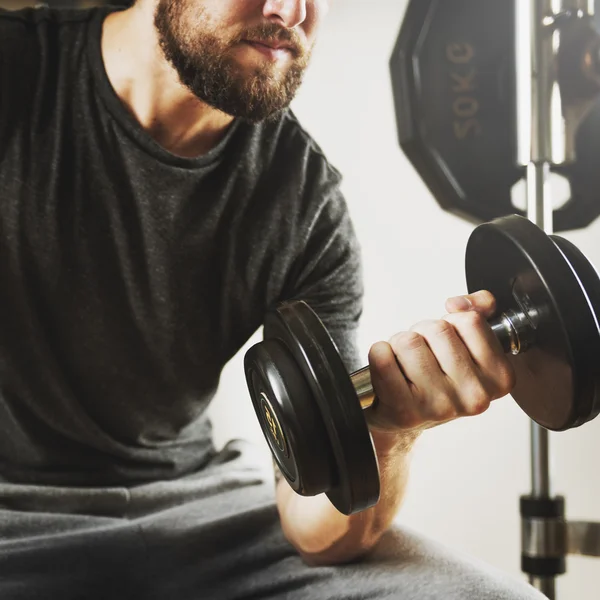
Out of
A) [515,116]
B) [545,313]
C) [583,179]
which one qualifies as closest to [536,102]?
[515,116]

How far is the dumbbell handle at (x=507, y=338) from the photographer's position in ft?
2.74

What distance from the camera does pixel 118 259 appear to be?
3.79 feet

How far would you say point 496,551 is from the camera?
1779 mm

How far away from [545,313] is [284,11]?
1.99 ft

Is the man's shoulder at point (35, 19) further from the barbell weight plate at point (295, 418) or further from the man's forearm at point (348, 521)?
the man's forearm at point (348, 521)

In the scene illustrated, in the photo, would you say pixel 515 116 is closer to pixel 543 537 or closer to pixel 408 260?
pixel 408 260

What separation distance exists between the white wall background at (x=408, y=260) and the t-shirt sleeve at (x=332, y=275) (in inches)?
19.4

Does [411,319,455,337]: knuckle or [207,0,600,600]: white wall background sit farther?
[207,0,600,600]: white wall background

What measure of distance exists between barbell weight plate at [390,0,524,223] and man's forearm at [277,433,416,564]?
46 cm

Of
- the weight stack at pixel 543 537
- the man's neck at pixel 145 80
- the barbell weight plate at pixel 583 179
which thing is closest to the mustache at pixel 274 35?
the man's neck at pixel 145 80

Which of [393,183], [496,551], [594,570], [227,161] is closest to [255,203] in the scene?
[227,161]

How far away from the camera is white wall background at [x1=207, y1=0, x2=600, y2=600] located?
68.1 inches

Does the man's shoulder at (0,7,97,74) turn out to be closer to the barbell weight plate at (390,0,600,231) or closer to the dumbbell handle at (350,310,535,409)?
the barbell weight plate at (390,0,600,231)

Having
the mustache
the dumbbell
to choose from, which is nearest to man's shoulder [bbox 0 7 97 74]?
the mustache
